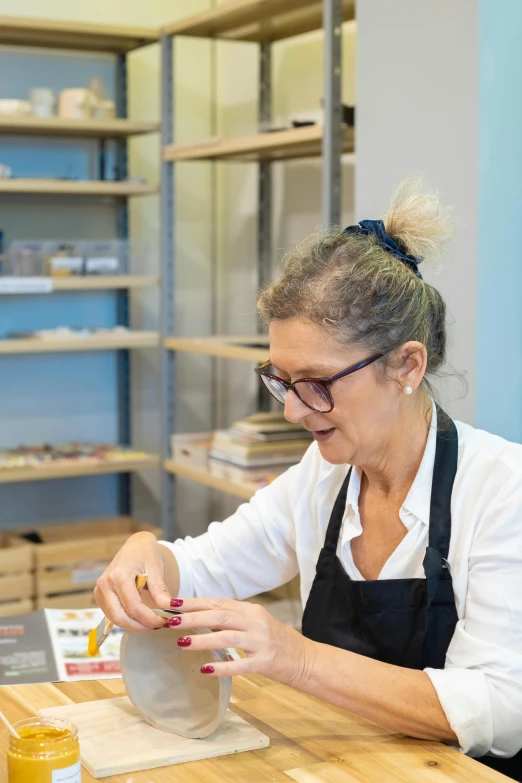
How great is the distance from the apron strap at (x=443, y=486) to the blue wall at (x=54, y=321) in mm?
2853

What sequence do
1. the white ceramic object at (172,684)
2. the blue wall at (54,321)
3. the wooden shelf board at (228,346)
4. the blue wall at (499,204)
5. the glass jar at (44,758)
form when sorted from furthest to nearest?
the blue wall at (54,321), the wooden shelf board at (228,346), the blue wall at (499,204), the white ceramic object at (172,684), the glass jar at (44,758)

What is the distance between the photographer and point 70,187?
3.95 m

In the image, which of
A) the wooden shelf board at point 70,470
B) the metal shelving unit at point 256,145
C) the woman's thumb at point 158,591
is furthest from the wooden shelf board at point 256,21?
the woman's thumb at point 158,591

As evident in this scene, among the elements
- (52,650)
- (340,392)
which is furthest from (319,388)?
(52,650)

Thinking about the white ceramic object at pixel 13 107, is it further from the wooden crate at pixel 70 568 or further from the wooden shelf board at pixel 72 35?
the wooden crate at pixel 70 568

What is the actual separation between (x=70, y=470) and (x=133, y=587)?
2392mm

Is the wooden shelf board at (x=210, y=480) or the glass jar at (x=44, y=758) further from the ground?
the glass jar at (x=44, y=758)

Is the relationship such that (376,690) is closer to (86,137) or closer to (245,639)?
(245,639)

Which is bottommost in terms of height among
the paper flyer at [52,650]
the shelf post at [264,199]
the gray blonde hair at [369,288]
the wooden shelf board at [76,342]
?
the paper flyer at [52,650]

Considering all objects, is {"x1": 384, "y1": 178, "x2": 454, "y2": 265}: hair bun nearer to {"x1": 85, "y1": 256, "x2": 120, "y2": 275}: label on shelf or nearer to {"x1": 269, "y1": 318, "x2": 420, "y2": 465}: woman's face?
{"x1": 269, "y1": 318, "x2": 420, "y2": 465}: woman's face

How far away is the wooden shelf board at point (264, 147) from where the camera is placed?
317 cm

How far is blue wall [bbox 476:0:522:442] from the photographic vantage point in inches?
94.1

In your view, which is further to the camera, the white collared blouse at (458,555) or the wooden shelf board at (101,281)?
the wooden shelf board at (101,281)

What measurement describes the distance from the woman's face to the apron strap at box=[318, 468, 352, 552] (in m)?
0.14
